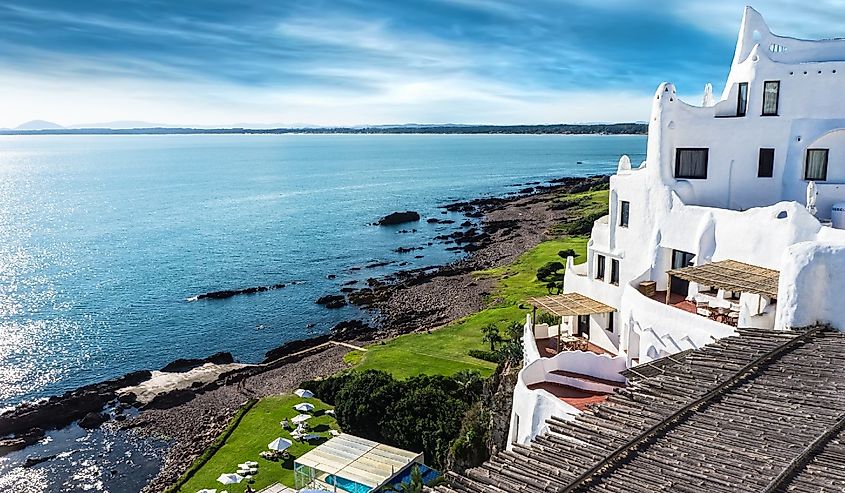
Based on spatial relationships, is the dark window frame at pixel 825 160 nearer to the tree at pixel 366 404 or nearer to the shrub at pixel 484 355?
the tree at pixel 366 404

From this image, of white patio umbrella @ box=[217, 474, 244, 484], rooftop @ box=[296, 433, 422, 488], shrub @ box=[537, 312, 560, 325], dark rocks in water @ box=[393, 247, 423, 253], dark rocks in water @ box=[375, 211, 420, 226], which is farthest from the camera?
dark rocks in water @ box=[375, 211, 420, 226]

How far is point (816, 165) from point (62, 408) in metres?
49.9

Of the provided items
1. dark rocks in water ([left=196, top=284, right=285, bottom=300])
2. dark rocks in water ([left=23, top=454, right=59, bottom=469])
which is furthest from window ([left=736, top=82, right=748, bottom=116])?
dark rocks in water ([left=196, top=284, right=285, bottom=300])

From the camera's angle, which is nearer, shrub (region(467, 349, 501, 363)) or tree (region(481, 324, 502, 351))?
shrub (region(467, 349, 501, 363))

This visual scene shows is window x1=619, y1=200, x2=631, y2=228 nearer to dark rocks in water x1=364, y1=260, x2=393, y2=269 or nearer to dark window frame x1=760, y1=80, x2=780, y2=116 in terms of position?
dark window frame x1=760, y1=80, x2=780, y2=116

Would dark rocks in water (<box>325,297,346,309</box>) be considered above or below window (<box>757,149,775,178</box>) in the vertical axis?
below

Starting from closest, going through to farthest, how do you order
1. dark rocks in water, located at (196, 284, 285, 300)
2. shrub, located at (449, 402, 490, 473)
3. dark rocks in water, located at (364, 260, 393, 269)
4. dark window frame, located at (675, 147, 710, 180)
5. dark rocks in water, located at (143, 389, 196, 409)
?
1. dark window frame, located at (675, 147, 710, 180)
2. shrub, located at (449, 402, 490, 473)
3. dark rocks in water, located at (143, 389, 196, 409)
4. dark rocks in water, located at (196, 284, 285, 300)
5. dark rocks in water, located at (364, 260, 393, 269)

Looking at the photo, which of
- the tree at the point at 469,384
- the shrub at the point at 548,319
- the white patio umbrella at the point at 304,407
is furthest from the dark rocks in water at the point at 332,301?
the shrub at the point at 548,319

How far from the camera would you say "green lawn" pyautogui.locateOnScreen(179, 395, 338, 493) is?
33.0 meters

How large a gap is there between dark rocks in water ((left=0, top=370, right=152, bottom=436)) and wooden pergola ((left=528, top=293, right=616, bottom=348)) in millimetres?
35986

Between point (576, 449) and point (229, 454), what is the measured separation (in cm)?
3035

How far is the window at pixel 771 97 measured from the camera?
1047 inches

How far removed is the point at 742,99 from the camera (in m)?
27.7

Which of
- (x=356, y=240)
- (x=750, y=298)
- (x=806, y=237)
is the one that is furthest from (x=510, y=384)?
(x=356, y=240)
